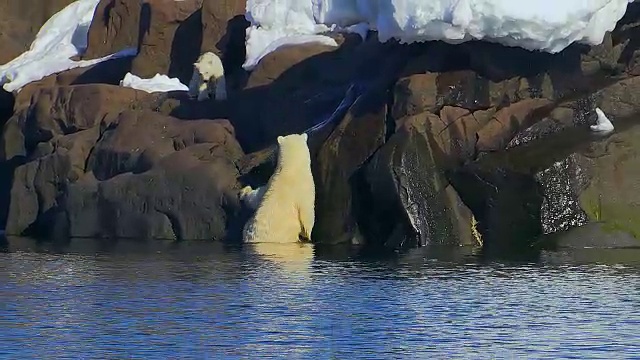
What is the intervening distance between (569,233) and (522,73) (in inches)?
145

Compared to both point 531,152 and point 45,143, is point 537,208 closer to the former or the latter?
point 531,152

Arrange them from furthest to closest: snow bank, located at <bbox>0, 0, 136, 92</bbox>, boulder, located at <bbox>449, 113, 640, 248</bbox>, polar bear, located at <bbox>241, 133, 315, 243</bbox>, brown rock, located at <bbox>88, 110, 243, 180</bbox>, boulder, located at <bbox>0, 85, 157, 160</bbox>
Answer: snow bank, located at <bbox>0, 0, 136, 92</bbox> < boulder, located at <bbox>0, 85, 157, 160</bbox> < brown rock, located at <bbox>88, 110, 243, 180</bbox> < polar bear, located at <bbox>241, 133, 315, 243</bbox> < boulder, located at <bbox>449, 113, 640, 248</bbox>

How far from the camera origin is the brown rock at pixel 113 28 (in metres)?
39.7

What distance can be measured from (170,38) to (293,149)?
1251 centimetres

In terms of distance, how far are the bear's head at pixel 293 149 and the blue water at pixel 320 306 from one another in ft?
9.74

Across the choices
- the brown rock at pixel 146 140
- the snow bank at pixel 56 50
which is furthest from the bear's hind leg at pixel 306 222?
the snow bank at pixel 56 50

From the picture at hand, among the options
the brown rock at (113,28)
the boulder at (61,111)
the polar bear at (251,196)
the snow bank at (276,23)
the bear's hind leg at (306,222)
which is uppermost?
the brown rock at (113,28)

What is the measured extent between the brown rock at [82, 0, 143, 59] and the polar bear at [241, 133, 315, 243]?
1486 cm

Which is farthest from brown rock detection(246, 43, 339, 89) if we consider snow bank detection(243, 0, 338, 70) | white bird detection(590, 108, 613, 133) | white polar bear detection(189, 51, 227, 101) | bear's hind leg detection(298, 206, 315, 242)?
white bird detection(590, 108, 613, 133)

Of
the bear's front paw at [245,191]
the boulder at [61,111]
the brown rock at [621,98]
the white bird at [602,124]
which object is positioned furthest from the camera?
the boulder at [61,111]

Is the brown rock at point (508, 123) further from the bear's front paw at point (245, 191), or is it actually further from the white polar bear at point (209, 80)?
the white polar bear at point (209, 80)

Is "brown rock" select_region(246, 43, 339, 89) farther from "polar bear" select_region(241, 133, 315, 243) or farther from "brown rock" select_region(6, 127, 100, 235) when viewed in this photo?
"polar bear" select_region(241, 133, 315, 243)

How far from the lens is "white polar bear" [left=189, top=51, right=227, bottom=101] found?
102ft

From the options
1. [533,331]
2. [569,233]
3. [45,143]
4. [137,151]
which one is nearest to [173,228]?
[137,151]
